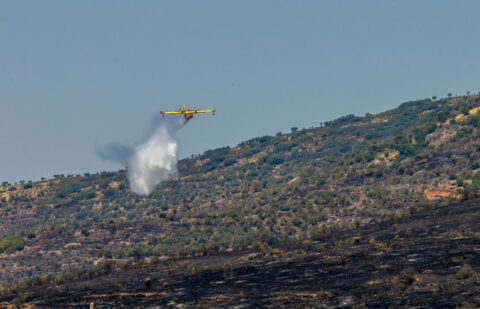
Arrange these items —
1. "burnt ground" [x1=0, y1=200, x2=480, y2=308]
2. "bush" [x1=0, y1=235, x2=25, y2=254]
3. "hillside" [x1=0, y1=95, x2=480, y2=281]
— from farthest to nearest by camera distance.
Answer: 1. "bush" [x1=0, y1=235, x2=25, y2=254]
2. "hillside" [x1=0, y1=95, x2=480, y2=281]
3. "burnt ground" [x1=0, y1=200, x2=480, y2=308]

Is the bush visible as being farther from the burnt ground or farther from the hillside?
the burnt ground

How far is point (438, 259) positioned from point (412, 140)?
12396cm

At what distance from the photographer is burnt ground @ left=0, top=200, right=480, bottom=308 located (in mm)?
64500

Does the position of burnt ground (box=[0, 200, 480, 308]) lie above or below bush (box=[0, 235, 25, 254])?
below

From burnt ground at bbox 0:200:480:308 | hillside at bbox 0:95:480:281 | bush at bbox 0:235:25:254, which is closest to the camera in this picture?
burnt ground at bbox 0:200:480:308

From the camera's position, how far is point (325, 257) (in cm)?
8831

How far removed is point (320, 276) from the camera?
7694 cm

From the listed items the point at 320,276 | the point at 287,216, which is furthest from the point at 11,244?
the point at 320,276

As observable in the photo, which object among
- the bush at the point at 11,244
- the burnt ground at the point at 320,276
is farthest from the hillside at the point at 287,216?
the burnt ground at the point at 320,276

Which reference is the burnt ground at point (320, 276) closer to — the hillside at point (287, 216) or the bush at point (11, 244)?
the hillside at point (287, 216)

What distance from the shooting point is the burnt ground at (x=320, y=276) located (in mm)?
64500

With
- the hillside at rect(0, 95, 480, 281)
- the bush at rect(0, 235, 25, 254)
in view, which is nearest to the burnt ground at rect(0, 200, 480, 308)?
the hillside at rect(0, 95, 480, 281)

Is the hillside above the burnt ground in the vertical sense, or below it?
above

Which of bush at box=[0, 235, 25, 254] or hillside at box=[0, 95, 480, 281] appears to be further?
bush at box=[0, 235, 25, 254]
